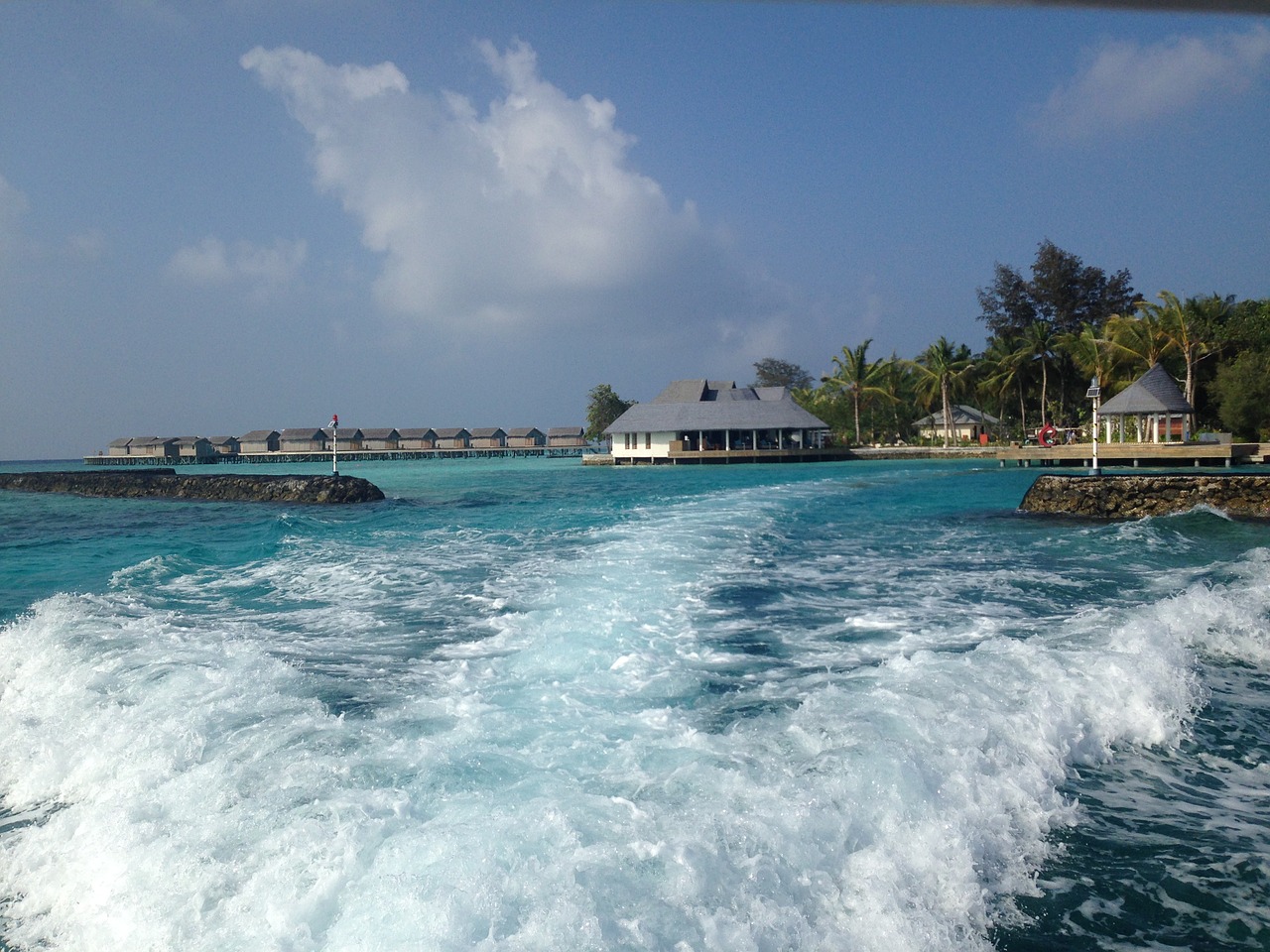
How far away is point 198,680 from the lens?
15.7 ft

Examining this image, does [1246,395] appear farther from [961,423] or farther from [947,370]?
[961,423]

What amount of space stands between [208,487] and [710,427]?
93.7 feet

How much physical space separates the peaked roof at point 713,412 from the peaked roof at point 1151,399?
59.2 feet

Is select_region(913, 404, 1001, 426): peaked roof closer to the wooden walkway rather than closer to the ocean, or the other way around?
the wooden walkway

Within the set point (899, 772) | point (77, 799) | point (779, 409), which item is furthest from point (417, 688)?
point (779, 409)

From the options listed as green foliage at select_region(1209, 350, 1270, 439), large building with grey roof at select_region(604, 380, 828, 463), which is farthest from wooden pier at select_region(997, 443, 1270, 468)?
large building with grey roof at select_region(604, 380, 828, 463)

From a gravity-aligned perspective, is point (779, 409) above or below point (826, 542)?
above

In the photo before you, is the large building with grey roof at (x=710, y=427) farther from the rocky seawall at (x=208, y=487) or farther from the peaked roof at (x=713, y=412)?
the rocky seawall at (x=208, y=487)

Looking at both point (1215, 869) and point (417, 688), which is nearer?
point (1215, 869)

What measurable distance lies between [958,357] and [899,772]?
5063cm

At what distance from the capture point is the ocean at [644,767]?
2555 mm

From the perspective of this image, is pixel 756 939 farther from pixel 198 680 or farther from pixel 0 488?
pixel 0 488

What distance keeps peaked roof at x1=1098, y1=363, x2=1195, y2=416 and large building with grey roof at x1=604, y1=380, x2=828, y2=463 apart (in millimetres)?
17872

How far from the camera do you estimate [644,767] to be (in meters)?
3.60
